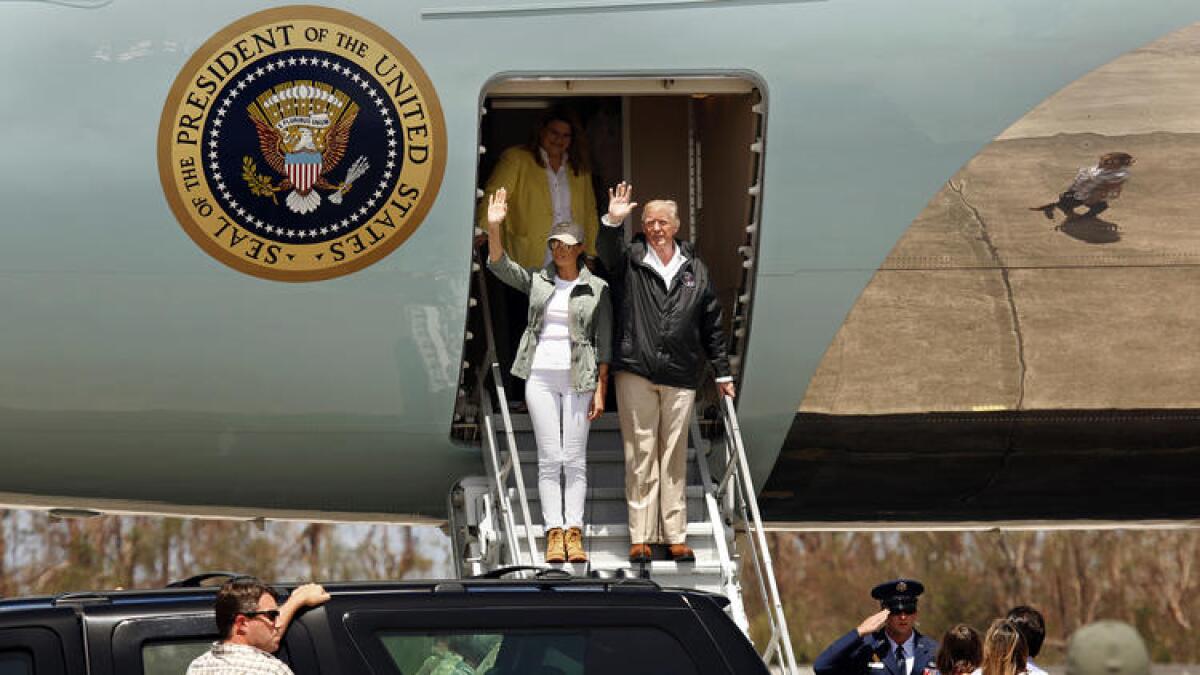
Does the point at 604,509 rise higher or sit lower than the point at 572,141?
lower

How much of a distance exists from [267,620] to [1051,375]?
18.8ft

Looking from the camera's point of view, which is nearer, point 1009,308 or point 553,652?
point 553,652

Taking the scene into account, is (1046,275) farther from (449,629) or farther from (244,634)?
(244,634)

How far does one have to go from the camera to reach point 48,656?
7.26 meters

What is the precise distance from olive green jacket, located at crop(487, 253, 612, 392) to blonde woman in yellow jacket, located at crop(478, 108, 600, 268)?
595 mm

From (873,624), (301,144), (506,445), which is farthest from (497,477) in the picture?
(873,624)

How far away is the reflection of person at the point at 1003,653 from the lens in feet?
30.0

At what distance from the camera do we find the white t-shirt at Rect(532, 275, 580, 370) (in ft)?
37.8

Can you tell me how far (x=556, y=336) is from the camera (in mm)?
11555

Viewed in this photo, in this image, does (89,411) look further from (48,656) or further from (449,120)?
(48,656)

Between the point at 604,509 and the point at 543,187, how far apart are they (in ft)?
5.82

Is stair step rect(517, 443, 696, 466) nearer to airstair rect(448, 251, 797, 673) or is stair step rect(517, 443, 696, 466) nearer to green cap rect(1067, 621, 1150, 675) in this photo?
airstair rect(448, 251, 797, 673)

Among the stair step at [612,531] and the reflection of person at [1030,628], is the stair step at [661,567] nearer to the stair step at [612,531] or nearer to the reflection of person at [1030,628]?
the stair step at [612,531]

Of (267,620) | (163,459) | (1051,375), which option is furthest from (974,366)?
(267,620)
